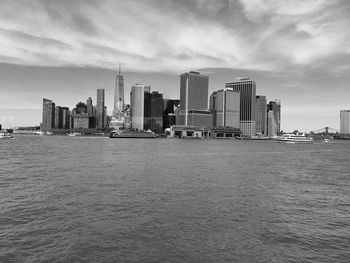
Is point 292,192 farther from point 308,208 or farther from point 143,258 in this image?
point 143,258

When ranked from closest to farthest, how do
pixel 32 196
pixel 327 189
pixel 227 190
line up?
pixel 32 196 → pixel 227 190 → pixel 327 189

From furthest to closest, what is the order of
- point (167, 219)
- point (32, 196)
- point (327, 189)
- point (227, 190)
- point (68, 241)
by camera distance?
point (327, 189) → point (227, 190) → point (32, 196) → point (167, 219) → point (68, 241)

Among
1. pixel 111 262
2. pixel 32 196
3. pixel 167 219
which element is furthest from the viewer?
pixel 32 196

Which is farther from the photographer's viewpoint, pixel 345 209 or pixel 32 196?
pixel 32 196

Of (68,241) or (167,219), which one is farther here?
(167,219)

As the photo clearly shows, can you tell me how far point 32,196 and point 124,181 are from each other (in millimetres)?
11589

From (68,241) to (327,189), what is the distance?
30211mm

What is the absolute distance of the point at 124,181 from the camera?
39156mm

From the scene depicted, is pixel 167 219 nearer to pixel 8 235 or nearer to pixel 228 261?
pixel 228 261

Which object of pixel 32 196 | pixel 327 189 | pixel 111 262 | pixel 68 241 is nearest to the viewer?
pixel 111 262

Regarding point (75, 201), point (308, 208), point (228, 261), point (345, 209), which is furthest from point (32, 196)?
point (345, 209)

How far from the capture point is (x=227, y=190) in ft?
113

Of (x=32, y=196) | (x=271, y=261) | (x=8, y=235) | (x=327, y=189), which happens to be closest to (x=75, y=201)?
(x=32, y=196)

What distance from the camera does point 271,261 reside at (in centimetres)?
1650
